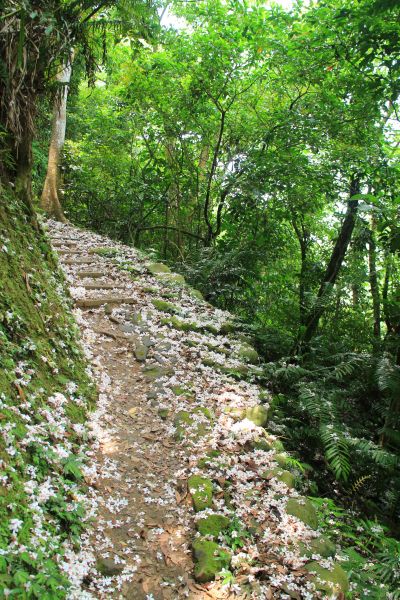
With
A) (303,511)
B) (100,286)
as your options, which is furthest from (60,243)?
(303,511)

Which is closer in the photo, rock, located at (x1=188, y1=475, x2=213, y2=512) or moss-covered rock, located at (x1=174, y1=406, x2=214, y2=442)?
rock, located at (x1=188, y1=475, x2=213, y2=512)

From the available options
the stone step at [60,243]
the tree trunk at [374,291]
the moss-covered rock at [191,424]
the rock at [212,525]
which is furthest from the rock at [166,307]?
the tree trunk at [374,291]

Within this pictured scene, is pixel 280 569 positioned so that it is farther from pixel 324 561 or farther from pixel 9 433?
pixel 9 433

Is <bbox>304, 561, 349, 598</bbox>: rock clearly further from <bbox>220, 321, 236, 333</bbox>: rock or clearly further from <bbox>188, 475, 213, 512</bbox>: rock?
<bbox>220, 321, 236, 333</bbox>: rock

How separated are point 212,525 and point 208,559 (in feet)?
1.11

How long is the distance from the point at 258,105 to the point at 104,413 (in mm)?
9129

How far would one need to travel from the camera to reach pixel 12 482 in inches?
98.0

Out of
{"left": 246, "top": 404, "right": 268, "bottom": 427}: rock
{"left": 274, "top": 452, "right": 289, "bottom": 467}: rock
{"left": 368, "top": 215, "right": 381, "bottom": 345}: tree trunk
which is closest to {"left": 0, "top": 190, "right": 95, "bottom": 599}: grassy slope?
{"left": 246, "top": 404, "right": 268, "bottom": 427}: rock

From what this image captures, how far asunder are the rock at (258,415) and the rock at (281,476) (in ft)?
2.78

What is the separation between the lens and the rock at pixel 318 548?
3340 mm

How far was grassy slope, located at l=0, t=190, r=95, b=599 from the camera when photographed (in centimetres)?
224

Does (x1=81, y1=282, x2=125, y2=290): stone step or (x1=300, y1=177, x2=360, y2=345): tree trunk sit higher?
(x1=300, y1=177, x2=360, y2=345): tree trunk

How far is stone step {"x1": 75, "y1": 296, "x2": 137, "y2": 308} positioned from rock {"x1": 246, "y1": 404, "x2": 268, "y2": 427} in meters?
3.35

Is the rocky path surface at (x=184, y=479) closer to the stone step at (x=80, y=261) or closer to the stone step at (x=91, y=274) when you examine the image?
the stone step at (x=91, y=274)
